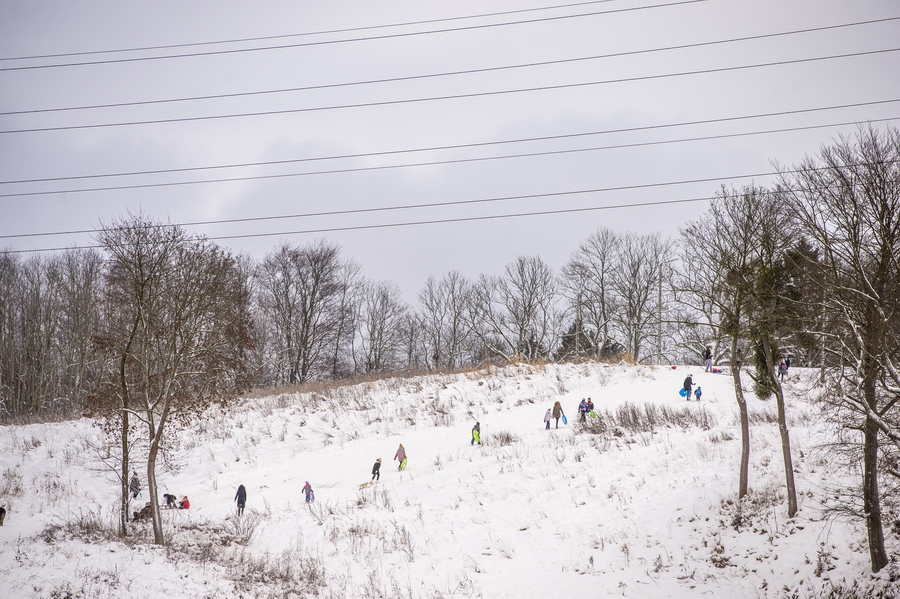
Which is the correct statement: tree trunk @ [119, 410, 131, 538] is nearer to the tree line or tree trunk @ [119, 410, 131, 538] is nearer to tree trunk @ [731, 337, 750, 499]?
the tree line

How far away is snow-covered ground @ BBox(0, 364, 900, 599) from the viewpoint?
12.1 m

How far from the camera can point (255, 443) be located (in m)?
27.0

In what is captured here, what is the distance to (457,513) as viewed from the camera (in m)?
17.4

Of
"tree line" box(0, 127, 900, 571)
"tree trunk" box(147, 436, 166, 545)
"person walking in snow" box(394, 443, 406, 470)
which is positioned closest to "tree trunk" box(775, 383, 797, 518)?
"tree line" box(0, 127, 900, 571)

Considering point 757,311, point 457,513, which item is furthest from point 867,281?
point 457,513

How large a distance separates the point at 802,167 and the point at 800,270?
2412 mm

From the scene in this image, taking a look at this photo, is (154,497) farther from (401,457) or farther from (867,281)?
(867,281)

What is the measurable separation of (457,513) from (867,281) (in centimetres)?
1339

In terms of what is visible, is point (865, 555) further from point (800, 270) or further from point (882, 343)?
point (800, 270)

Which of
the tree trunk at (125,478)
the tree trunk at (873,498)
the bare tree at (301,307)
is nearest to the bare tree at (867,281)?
the tree trunk at (873,498)

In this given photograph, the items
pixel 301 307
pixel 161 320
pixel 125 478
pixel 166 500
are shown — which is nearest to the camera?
pixel 125 478

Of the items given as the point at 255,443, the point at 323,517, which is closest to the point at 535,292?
the point at 255,443

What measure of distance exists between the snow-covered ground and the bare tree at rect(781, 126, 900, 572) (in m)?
2.95

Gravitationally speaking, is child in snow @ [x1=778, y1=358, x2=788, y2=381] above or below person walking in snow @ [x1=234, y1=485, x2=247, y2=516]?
above
